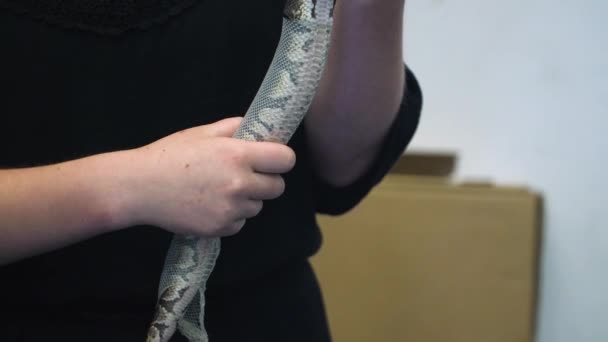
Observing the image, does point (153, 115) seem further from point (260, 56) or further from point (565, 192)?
point (565, 192)

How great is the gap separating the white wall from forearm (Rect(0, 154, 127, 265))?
4.59ft

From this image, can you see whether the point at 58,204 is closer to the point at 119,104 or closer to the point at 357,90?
the point at 119,104

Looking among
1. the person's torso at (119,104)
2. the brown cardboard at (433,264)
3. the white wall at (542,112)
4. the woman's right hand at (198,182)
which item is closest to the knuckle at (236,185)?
the woman's right hand at (198,182)

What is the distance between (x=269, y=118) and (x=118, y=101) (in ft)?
0.54

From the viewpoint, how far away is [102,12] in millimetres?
589

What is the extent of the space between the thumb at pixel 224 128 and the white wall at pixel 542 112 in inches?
52.3

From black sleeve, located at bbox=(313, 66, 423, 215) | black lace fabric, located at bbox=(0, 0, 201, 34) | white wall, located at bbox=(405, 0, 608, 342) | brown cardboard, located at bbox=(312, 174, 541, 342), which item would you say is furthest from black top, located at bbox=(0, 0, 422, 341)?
white wall, located at bbox=(405, 0, 608, 342)

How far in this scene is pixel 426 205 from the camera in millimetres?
1516

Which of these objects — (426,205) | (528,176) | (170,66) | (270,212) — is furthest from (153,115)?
(528,176)

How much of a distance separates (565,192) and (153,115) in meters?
1.33

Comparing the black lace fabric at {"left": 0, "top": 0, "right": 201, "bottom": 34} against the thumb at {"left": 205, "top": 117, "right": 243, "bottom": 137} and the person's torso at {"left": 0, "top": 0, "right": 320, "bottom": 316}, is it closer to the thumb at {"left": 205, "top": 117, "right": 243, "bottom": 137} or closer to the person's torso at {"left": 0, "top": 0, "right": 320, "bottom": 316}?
the person's torso at {"left": 0, "top": 0, "right": 320, "bottom": 316}

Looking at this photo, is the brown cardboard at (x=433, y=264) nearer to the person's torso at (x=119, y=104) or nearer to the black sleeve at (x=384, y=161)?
the black sleeve at (x=384, y=161)

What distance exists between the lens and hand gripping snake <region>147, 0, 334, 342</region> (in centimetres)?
53

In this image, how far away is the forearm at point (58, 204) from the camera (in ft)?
1.71
